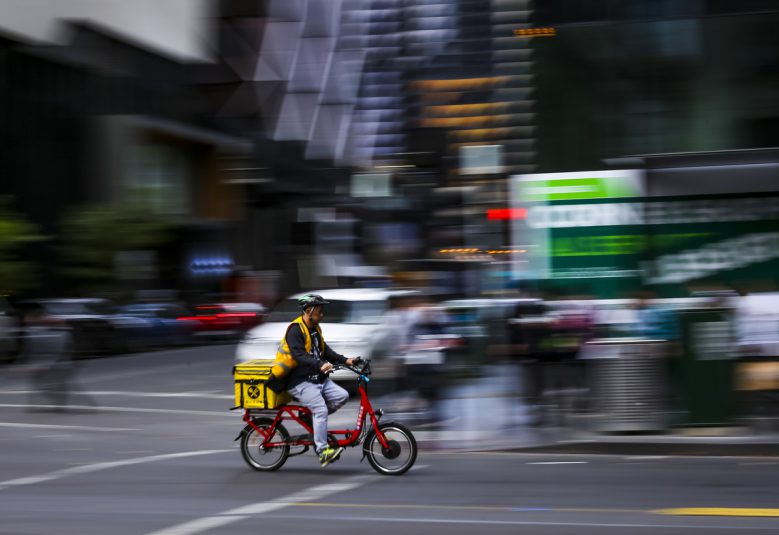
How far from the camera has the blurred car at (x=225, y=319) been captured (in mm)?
38312

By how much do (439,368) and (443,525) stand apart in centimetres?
633

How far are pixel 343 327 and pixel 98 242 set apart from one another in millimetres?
23396

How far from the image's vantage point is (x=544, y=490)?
393 inches

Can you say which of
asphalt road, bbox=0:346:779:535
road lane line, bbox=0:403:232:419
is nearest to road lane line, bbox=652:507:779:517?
asphalt road, bbox=0:346:779:535

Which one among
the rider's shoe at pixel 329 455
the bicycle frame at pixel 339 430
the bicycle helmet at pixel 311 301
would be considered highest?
the bicycle helmet at pixel 311 301

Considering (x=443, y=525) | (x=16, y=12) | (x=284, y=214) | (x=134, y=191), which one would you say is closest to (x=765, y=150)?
(x=443, y=525)

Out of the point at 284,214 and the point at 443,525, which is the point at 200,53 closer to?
the point at 284,214

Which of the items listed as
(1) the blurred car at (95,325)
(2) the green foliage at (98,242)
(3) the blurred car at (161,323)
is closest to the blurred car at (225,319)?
(3) the blurred car at (161,323)

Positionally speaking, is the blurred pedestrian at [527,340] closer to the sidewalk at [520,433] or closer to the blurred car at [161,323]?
the sidewalk at [520,433]

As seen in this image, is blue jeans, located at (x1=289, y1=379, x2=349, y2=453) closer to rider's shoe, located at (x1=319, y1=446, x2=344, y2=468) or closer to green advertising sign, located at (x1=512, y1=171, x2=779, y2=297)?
rider's shoe, located at (x1=319, y1=446, x2=344, y2=468)

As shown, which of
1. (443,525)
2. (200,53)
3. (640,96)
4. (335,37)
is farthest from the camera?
(335,37)

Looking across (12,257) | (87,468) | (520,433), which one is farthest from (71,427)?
(12,257)

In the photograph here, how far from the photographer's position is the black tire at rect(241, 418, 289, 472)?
1140 cm

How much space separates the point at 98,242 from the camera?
40.5m
